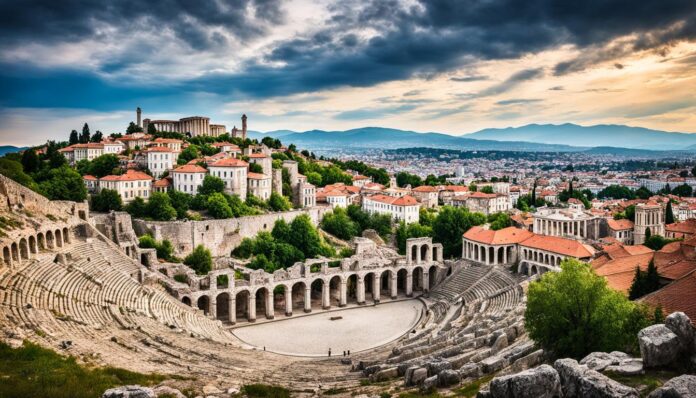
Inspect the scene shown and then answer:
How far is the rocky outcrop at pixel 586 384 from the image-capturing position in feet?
39.5

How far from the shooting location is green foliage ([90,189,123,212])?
179ft

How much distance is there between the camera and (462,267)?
5078 centimetres

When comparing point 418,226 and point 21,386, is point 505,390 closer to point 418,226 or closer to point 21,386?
point 21,386

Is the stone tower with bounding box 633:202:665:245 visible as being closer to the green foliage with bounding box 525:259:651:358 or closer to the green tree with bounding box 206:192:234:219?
the green tree with bounding box 206:192:234:219

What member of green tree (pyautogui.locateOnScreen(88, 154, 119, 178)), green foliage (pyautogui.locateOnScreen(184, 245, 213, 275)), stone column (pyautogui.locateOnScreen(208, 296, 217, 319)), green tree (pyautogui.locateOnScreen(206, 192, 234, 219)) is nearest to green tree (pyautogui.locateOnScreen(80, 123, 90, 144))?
green tree (pyautogui.locateOnScreen(88, 154, 119, 178))

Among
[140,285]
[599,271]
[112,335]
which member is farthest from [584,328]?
[140,285]

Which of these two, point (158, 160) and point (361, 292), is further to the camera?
point (158, 160)

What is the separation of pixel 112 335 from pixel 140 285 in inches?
461

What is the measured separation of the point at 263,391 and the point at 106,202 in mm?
41675

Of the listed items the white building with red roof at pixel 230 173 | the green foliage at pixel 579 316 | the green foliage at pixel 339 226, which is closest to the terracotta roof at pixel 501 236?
the green foliage at pixel 339 226

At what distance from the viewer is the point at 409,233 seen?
6388 cm

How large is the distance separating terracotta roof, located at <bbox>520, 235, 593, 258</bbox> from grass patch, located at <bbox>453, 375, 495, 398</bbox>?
84.1 ft

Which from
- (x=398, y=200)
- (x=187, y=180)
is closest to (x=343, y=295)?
(x=187, y=180)

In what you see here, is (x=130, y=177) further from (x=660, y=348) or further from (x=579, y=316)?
(x=660, y=348)
